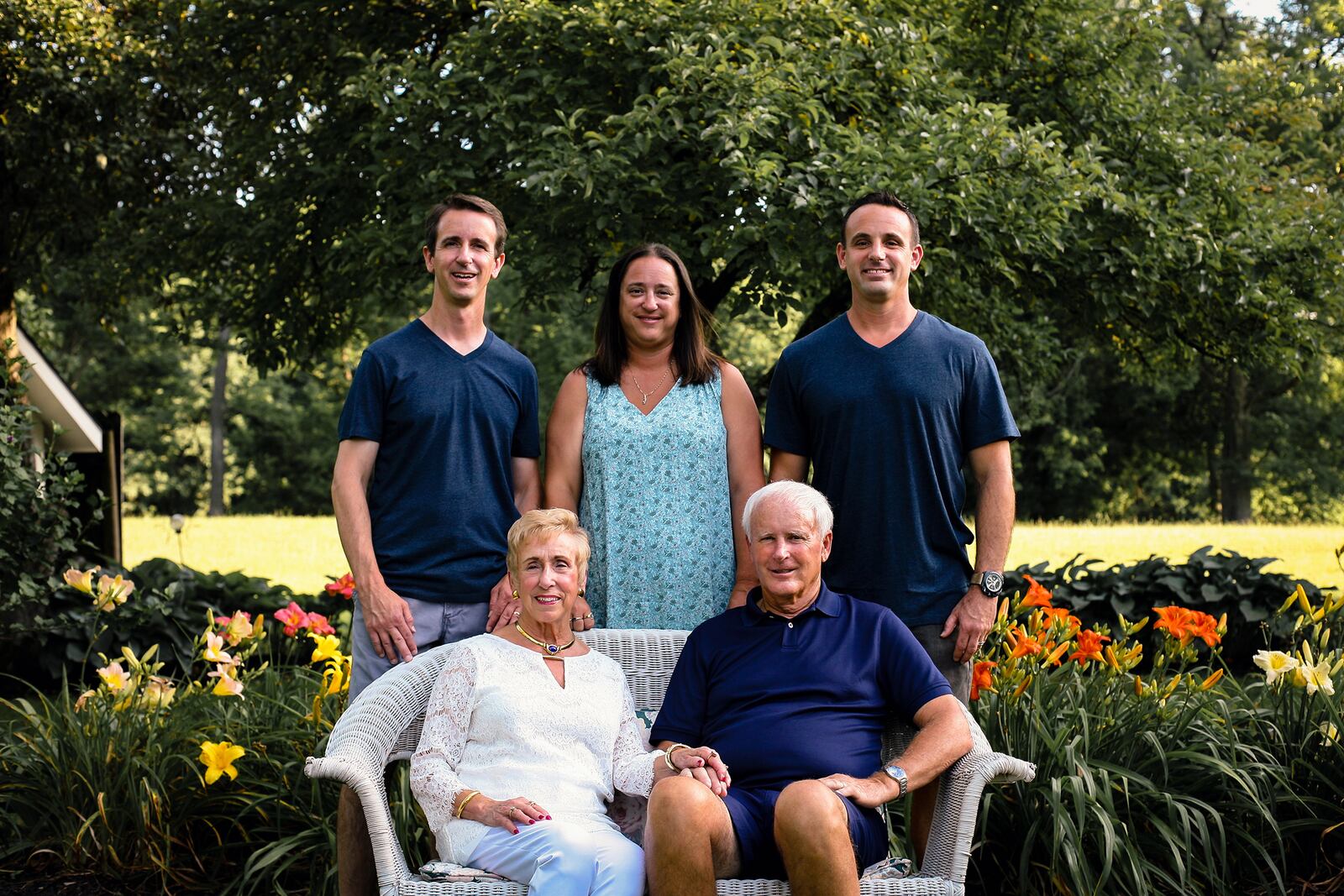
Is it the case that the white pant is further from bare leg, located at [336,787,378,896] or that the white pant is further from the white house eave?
the white house eave

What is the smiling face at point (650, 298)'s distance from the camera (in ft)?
10.5

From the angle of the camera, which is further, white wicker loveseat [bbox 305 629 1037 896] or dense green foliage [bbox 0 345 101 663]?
dense green foliage [bbox 0 345 101 663]

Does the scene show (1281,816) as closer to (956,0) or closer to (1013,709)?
(1013,709)

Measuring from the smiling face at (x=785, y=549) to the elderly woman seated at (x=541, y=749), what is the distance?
1.36 ft

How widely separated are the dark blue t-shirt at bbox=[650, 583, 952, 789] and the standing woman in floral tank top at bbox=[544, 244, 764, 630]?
0.33 m

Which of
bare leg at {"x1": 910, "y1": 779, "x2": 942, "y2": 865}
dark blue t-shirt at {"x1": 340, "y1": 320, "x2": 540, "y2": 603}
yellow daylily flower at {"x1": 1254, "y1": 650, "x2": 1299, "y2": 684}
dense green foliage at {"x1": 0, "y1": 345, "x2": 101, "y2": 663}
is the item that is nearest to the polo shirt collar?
bare leg at {"x1": 910, "y1": 779, "x2": 942, "y2": 865}

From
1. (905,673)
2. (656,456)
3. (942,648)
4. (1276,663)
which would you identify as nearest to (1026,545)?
(1276,663)

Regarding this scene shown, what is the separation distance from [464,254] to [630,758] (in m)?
1.33

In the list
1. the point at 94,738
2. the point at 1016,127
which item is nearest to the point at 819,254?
the point at 1016,127

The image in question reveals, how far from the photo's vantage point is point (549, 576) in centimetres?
279

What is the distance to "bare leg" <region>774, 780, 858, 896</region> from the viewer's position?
244 centimetres

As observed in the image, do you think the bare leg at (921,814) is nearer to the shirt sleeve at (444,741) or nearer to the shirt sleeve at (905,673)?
the shirt sleeve at (905,673)

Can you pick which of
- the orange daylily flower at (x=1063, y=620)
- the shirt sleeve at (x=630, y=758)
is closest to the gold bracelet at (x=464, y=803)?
the shirt sleeve at (x=630, y=758)

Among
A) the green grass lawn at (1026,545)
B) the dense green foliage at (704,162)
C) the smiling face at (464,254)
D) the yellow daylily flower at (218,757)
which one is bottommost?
the green grass lawn at (1026,545)
